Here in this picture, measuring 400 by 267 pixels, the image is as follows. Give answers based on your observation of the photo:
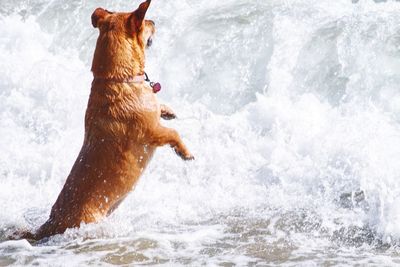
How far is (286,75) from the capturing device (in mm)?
8008

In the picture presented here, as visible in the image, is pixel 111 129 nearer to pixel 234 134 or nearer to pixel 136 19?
pixel 136 19

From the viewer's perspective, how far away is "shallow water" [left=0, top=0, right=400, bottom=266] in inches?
200

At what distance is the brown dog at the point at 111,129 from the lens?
524 centimetres

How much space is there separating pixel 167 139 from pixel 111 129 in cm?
43

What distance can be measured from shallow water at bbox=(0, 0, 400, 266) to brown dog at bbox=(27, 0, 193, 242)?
0.20 meters

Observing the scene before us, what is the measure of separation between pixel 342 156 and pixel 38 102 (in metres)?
4.10

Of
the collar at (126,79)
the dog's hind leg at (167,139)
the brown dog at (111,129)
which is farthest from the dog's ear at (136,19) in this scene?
the dog's hind leg at (167,139)

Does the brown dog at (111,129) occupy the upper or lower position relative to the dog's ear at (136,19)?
lower

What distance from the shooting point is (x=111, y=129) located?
207 inches

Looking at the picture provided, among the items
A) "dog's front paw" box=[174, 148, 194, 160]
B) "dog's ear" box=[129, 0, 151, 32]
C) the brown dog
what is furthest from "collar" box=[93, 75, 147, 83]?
"dog's front paw" box=[174, 148, 194, 160]

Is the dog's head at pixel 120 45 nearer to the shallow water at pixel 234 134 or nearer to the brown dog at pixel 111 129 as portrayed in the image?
the brown dog at pixel 111 129

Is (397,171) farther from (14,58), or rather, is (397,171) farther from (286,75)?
(14,58)

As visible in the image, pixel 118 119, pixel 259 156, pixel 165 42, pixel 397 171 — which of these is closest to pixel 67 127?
pixel 165 42

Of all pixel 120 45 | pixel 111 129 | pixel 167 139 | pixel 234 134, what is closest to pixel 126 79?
pixel 120 45
